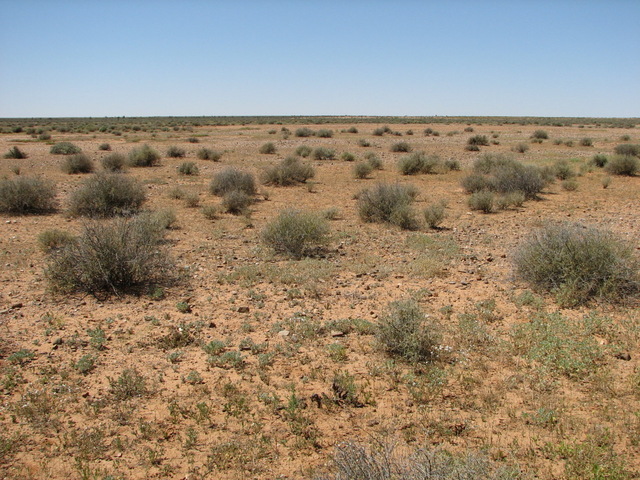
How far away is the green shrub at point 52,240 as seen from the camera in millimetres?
9037

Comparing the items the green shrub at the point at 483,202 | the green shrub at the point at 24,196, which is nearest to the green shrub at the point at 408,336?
the green shrub at the point at 483,202

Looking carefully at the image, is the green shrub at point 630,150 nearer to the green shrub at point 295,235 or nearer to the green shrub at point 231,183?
the green shrub at point 231,183

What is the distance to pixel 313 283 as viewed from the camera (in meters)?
7.37

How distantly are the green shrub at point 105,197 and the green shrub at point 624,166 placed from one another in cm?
1753

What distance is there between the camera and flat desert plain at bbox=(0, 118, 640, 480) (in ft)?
12.0

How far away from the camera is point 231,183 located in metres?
14.7

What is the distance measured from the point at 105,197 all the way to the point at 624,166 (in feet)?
60.5

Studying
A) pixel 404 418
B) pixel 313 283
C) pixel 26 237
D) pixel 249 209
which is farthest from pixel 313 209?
pixel 404 418

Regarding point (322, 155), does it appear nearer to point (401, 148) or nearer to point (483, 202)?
point (401, 148)

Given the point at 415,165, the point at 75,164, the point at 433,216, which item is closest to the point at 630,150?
the point at 415,165

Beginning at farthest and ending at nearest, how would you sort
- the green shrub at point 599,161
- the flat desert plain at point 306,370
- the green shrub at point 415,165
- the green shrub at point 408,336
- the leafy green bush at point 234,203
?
1. the green shrub at point 599,161
2. the green shrub at point 415,165
3. the leafy green bush at point 234,203
4. the green shrub at point 408,336
5. the flat desert plain at point 306,370

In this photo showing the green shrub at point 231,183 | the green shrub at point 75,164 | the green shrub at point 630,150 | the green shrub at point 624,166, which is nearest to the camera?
the green shrub at point 231,183

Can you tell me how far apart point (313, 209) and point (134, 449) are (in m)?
10.0

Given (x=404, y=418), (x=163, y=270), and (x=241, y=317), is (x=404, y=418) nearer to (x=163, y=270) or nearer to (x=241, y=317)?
(x=241, y=317)
